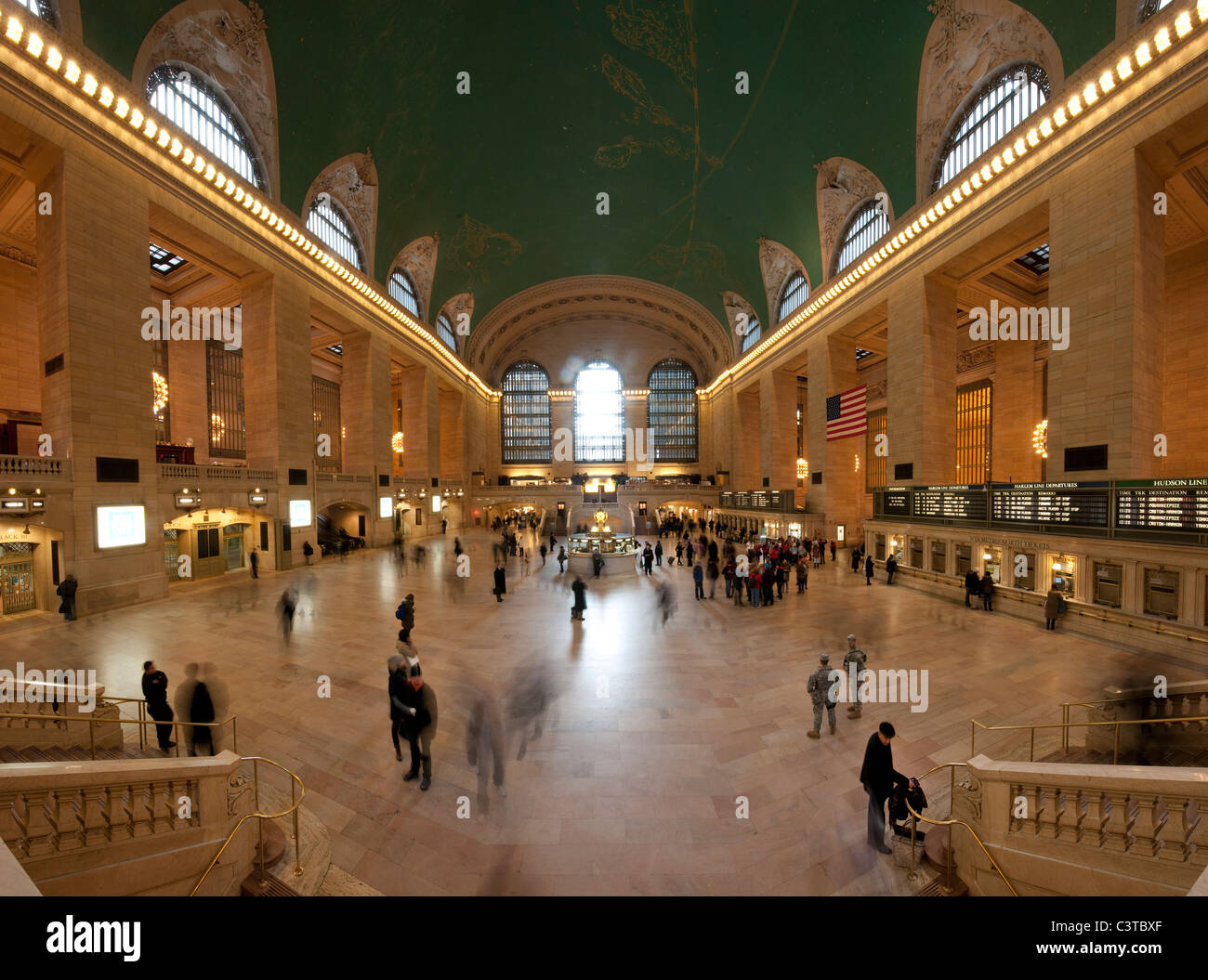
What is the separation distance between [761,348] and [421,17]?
72.8 feet

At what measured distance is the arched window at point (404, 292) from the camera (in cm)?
2478

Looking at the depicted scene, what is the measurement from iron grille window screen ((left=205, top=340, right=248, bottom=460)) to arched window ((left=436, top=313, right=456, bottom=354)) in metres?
11.4

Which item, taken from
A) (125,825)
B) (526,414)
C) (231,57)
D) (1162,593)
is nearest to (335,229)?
(231,57)

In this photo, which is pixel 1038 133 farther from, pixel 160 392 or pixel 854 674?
pixel 160 392

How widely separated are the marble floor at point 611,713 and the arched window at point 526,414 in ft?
113

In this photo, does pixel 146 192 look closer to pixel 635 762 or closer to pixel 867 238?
pixel 635 762

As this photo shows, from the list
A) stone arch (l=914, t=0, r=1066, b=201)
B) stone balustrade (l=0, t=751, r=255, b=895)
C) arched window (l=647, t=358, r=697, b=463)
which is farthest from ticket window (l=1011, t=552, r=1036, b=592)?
arched window (l=647, t=358, r=697, b=463)

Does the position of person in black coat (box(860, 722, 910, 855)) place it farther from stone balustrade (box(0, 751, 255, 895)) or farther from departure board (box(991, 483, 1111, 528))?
departure board (box(991, 483, 1111, 528))

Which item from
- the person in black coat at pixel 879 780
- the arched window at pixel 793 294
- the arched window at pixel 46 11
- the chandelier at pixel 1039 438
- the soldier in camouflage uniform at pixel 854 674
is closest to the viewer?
the person in black coat at pixel 879 780

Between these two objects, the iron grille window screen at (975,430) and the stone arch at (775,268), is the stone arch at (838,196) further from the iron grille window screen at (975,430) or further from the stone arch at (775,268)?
the iron grille window screen at (975,430)

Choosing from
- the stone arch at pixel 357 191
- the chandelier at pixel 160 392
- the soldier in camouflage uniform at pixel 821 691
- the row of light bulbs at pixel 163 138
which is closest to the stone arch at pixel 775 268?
the stone arch at pixel 357 191

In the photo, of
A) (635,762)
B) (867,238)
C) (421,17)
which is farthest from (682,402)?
(635,762)

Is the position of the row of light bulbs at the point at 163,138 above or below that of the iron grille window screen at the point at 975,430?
above

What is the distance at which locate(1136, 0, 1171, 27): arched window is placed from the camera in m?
9.39
